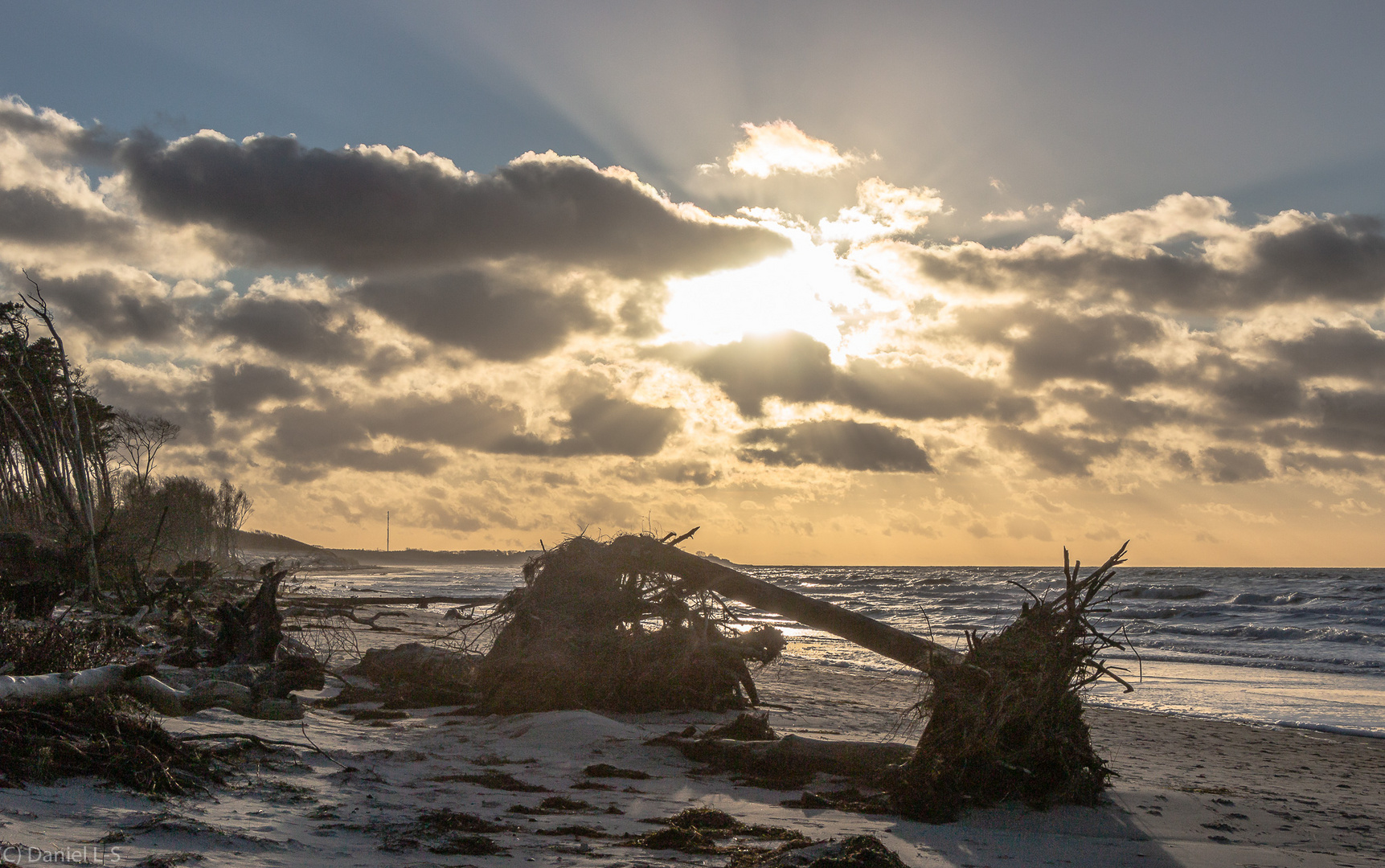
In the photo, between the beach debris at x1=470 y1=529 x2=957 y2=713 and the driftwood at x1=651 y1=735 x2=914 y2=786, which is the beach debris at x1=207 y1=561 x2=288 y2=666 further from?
the driftwood at x1=651 y1=735 x2=914 y2=786

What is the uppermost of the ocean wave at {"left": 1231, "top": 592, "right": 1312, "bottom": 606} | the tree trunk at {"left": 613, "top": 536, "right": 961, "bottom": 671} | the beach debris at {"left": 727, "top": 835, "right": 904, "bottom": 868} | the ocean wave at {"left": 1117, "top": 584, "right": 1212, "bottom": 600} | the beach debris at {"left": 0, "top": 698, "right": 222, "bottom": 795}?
the tree trunk at {"left": 613, "top": 536, "right": 961, "bottom": 671}

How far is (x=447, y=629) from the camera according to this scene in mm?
20016

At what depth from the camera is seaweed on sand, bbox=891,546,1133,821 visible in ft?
18.7

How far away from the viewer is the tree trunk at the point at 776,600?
7934 mm

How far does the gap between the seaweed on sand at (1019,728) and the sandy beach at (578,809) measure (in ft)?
0.59

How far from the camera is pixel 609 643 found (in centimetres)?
922

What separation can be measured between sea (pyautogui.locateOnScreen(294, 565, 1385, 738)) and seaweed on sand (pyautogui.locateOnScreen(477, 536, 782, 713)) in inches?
41.5

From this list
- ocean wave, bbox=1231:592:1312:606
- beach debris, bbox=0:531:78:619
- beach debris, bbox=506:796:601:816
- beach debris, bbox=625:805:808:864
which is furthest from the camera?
ocean wave, bbox=1231:592:1312:606

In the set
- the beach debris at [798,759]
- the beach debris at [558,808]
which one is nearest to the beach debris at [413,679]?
the beach debris at [798,759]

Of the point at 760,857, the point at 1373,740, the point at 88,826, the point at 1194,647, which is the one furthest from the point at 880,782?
the point at 1194,647

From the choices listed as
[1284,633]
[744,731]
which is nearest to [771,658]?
[744,731]

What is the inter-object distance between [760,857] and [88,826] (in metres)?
3.13

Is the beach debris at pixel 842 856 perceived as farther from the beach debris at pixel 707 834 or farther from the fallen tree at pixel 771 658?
the fallen tree at pixel 771 658

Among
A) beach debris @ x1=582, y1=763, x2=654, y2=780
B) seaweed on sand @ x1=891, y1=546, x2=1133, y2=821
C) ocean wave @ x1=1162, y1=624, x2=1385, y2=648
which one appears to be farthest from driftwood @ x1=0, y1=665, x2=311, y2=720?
ocean wave @ x1=1162, y1=624, x2=1385, y2=648
